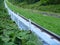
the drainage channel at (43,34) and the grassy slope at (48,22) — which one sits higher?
the drainage channel at (43,34)

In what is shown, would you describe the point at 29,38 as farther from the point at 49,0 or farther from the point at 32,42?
the point at 49,0

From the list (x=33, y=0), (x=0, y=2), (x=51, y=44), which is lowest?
(x=33, y=0)

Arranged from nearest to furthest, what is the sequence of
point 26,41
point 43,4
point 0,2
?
point 26,41 < point 0,2 < point 43,4

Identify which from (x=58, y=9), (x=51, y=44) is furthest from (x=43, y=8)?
(x=51, y=44)

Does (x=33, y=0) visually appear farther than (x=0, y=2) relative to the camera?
Yes

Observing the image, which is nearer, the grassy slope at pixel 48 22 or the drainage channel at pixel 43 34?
the drainage channel at pixel 43 34

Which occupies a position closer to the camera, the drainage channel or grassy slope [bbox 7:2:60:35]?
the drainage channel

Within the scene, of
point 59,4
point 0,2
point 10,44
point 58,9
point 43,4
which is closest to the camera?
point 10,44

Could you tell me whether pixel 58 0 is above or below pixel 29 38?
below

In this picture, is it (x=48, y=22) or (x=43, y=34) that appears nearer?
(x=43, y=34)

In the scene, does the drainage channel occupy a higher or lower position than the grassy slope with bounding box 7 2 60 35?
higher

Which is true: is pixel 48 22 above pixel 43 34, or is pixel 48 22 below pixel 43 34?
below

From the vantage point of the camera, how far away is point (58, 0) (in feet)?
144

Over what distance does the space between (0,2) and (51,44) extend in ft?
90.4
